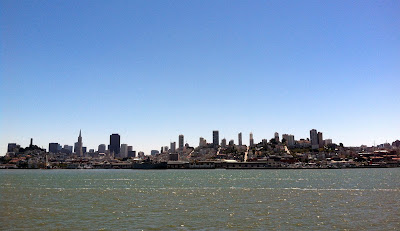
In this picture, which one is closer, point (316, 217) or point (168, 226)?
point (168, 226)

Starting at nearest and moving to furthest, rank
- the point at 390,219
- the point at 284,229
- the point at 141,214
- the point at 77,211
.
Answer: the point at 284,229 → the point at 390,219 → the point at 141,214 → the point at 77,211

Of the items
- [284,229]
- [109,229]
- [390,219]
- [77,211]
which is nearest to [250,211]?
[284,229]

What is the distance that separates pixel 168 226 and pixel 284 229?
8071mm

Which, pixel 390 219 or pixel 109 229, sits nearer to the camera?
pixel 109 229

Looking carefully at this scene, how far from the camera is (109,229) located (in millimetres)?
24594

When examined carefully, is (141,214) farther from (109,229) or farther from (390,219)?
(390,219)

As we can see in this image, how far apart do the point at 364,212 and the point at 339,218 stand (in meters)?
4.61

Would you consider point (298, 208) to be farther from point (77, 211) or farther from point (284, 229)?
point (77, 211)

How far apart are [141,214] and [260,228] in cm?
1147

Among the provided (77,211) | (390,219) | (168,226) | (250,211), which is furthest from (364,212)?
(77,211)

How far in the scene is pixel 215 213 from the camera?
31297 millimetres

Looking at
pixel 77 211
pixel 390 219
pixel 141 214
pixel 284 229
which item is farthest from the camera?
pixel 77 211

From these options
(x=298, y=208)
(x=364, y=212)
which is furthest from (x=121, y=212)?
(x=364, y=212)

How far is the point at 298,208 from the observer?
3403 centimetres
